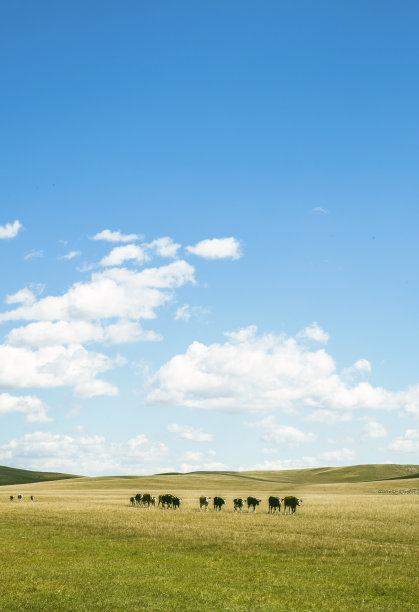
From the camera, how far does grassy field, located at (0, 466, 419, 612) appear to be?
15836 millimetres

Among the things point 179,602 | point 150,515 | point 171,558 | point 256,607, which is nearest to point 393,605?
point 256,607

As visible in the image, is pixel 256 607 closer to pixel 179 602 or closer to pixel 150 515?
pixel 179 602

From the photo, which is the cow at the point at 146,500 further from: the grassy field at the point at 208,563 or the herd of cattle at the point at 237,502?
the grassy field at the point at 208,563

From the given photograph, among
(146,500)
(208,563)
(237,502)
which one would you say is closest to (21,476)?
(146,500)

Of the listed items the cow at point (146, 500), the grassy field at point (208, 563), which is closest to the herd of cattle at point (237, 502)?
the cow at point (146, 500)

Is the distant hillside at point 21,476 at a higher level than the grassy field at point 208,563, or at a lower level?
lower

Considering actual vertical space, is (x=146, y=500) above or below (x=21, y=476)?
above

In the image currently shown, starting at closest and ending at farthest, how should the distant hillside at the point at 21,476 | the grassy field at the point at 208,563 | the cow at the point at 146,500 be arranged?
the grassy field at the point at 208,563
the cow at the point at 146,500
the distant hillside at the point at 21,476

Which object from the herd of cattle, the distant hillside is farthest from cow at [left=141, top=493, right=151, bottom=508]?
the distant hillside

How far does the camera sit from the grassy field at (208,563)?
15836 mm

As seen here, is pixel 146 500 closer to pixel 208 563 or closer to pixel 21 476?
pixel 208 563

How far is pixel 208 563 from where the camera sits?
20.8 meters

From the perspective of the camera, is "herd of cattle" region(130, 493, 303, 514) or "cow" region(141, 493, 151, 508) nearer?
"herd of cattle" region(130, 493, 303, 514)

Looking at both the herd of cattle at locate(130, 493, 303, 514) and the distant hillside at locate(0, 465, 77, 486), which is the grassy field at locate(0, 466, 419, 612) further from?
the distant hillside at locate(0, 465, 77, 486)
